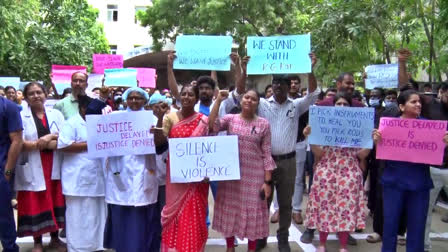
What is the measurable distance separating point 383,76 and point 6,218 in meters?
6.47

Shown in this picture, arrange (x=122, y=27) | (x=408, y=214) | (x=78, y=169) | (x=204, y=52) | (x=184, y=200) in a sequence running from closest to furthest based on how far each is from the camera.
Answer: (x=184, y=200) < (x=408, y=214) < (x=78, y=169) < (x=204, y=52) < (x=122, y=27)

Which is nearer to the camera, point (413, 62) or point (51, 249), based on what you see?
point (51, 249)

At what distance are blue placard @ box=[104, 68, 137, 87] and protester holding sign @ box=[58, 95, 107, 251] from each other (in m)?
3.87

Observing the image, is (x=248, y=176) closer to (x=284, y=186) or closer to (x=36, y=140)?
(x=284, y=186)

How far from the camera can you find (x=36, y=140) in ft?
15.9

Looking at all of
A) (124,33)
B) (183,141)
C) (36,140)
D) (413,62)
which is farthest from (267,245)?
(124,33)

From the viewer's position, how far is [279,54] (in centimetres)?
528

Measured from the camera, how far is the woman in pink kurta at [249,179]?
4527 mm

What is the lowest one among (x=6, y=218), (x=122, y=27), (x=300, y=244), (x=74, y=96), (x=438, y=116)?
(x=300, y=244)

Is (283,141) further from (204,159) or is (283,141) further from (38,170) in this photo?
(38,170)

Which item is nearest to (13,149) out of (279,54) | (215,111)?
(215,111)

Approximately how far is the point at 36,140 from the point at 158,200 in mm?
1396

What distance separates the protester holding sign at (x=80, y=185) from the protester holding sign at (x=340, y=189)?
2185mm

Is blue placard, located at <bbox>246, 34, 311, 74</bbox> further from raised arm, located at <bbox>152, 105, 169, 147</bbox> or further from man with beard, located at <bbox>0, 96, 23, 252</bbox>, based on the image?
man with beard, located at <bbox>0, 96, 23, 252</bbox>
